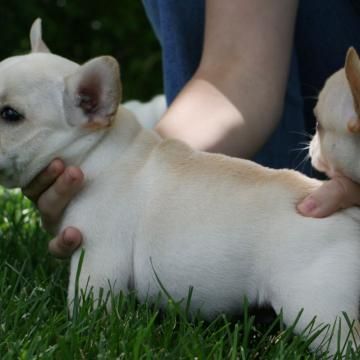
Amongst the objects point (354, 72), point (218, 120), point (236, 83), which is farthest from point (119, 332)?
point (236, 83)

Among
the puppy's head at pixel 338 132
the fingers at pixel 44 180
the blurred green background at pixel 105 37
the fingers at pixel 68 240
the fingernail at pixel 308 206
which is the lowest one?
the blurred green background at pixel 105 37

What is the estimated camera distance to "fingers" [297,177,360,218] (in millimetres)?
1874

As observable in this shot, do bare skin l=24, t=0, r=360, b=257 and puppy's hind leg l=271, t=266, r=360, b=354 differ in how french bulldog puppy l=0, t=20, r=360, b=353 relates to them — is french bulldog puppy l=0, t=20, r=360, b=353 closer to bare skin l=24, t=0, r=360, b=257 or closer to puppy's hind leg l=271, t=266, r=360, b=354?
puppy's hind leg l=271, t=266, r=360, b=354

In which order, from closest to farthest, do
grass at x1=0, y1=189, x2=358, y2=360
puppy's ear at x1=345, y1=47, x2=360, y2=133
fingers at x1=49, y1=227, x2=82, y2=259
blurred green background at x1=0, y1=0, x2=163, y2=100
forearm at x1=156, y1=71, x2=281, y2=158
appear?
grass at x1=0, y1=189, x2=358, y2=360 → puppy's ear at x1=345, y1=47, x2=360, y2=133 → fingers at x1=49, y1=227, x2=82, y2=259 → forearm at x1=156, y1=71, x2=281, y2=158 → blurred green background at x1=0, y1=0, x2=163, y2=100

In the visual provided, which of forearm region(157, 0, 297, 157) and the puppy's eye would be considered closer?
the puppy's eye

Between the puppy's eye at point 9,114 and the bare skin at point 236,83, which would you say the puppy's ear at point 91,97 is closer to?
the puppy's eye at point 9,114

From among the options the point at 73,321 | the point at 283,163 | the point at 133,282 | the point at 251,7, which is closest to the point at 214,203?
the point at 133,282

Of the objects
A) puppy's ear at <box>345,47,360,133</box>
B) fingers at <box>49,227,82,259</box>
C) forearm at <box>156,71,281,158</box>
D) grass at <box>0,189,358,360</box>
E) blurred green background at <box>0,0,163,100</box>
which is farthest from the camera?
blurred green background at <box>0,0,163,100</box>

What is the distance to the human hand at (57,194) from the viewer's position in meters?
1.98

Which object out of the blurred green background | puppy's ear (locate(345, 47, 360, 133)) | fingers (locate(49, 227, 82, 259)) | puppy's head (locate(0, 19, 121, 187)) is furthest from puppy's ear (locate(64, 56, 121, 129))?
the blurred green background

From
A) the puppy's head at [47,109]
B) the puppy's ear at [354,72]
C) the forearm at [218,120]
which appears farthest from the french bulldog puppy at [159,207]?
the forearm at [218,120]

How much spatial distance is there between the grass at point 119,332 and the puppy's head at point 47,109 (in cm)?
31

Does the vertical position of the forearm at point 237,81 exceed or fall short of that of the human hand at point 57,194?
it exceeds it

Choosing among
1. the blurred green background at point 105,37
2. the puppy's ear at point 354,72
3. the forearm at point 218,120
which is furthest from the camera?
the blurred green background at point 105,37
